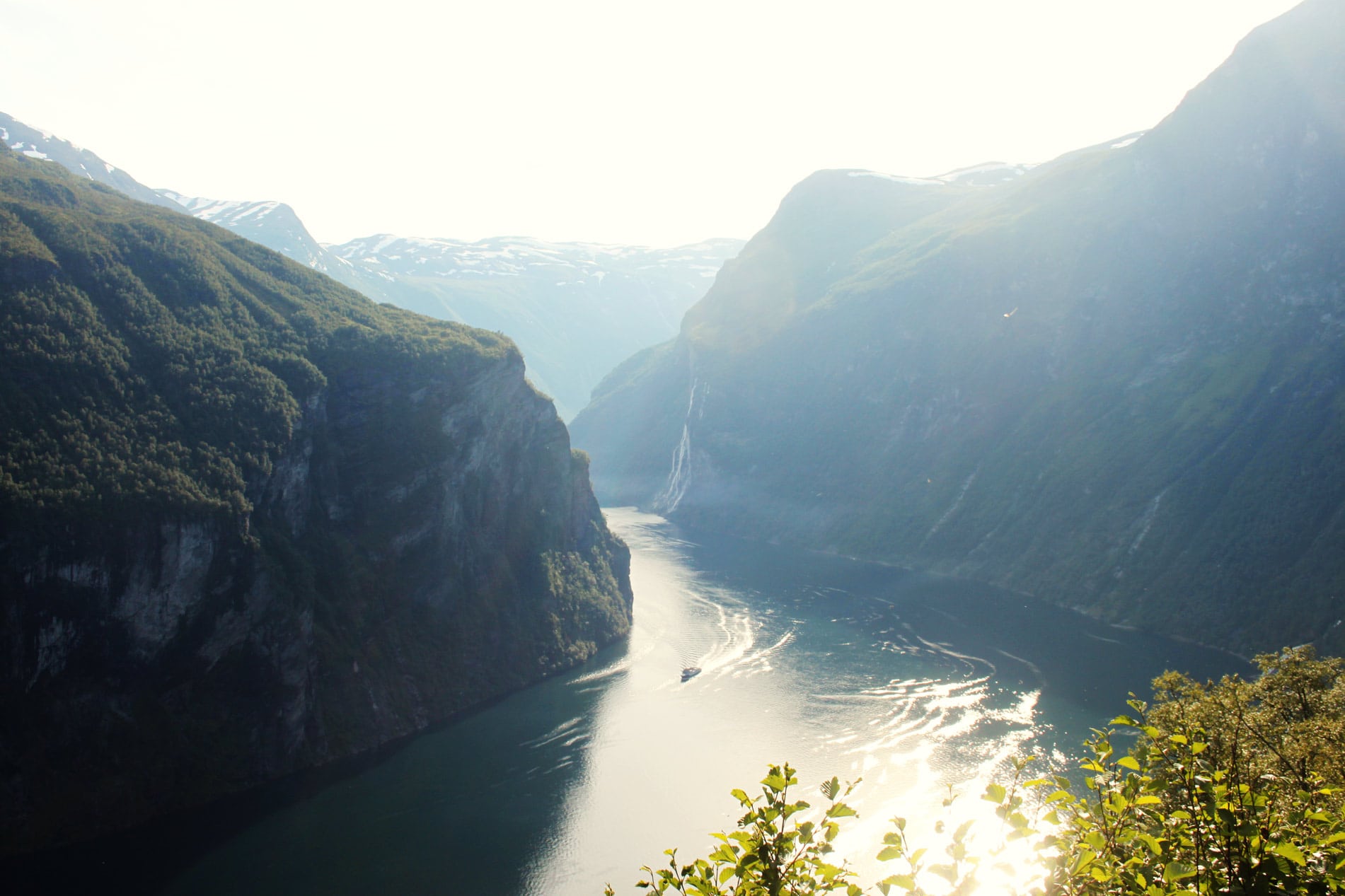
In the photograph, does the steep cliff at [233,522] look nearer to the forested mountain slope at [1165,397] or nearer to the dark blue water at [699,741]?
the dark blue water at [699,741]

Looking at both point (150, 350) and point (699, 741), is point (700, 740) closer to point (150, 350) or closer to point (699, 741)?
point (699, 741)

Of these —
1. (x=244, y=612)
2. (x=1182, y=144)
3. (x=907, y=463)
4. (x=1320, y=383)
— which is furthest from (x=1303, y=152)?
(x=244, y=612)

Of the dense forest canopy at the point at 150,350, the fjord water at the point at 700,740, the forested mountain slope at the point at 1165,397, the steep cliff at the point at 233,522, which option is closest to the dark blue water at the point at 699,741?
the fjord water at the point at 700,740

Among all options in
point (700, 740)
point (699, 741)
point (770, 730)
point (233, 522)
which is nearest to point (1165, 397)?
point (770, 730)

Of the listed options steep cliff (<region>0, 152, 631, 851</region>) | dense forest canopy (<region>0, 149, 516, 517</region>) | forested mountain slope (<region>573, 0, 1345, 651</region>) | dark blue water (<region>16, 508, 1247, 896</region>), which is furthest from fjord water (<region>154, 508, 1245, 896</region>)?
dense forest canopy (<region>0, 149, 516, 517</region>)

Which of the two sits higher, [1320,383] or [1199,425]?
[1320,383]

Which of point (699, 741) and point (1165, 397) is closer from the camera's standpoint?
point (699, 741)

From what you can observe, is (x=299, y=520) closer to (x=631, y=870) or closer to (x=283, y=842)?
(x=283, y=842)
